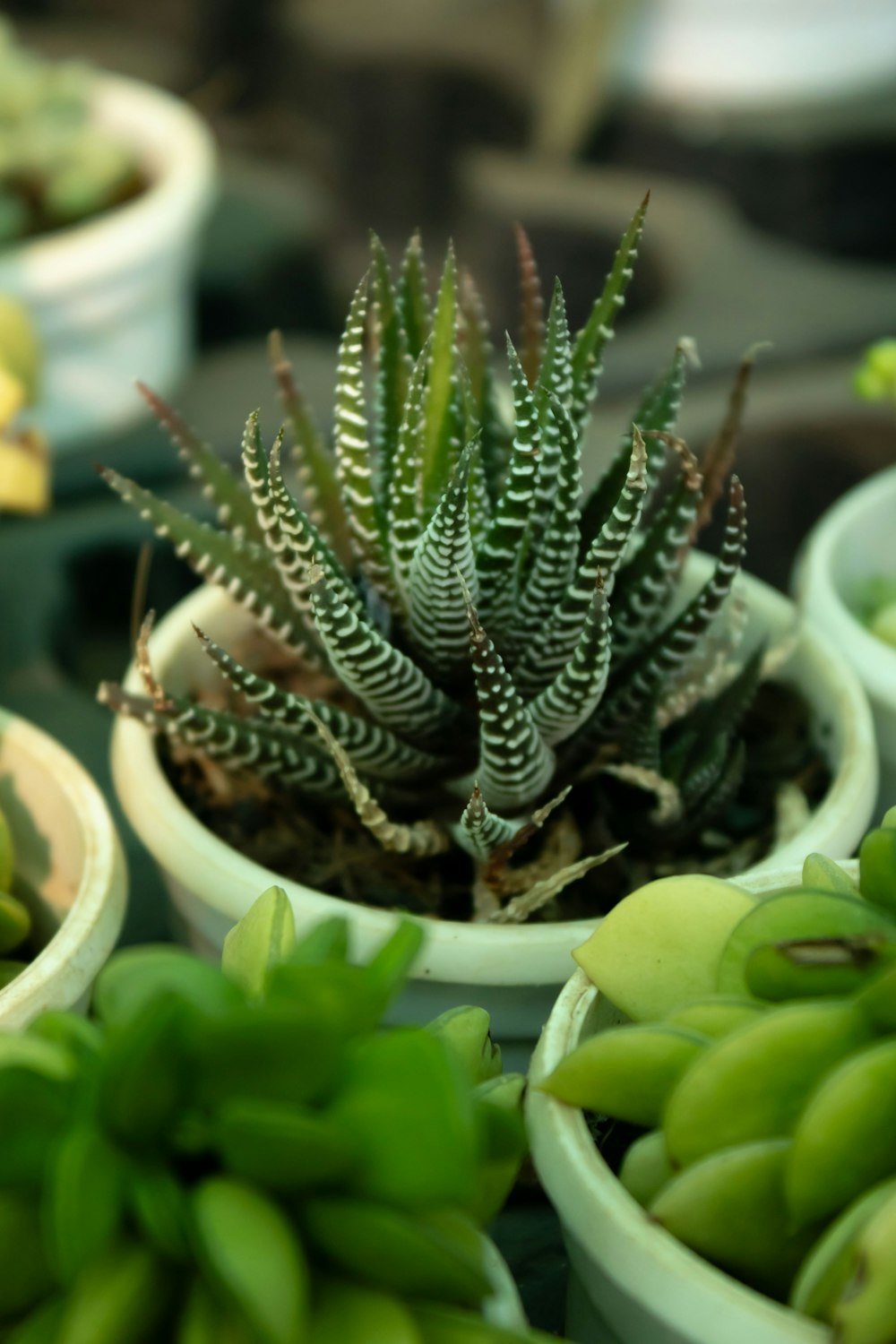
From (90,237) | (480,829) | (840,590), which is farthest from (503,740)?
(90,237)

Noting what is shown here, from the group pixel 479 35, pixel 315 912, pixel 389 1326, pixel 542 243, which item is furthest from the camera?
pixel 479 35

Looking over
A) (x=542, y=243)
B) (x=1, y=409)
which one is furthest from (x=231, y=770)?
(x=542, y=243)

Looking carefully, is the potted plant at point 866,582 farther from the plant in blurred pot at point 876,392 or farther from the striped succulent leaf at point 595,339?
the striped succulent leaf at point 595,339

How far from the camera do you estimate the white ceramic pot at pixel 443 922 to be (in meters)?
0.36

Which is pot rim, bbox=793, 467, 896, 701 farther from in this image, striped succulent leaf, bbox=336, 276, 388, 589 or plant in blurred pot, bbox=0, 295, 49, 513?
plant in blurred pot, bbox=0, 295, 49, 513

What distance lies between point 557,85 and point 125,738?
2.69 ft

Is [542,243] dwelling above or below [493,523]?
below

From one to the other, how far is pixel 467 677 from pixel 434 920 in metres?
0.08

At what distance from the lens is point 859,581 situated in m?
0.57

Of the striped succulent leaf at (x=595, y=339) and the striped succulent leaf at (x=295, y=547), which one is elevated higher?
the striped succulent leaf at (x=595, y=339)

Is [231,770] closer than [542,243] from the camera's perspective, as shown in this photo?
Yes

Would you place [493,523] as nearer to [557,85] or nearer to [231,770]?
[231,770]

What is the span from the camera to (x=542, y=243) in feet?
3.14

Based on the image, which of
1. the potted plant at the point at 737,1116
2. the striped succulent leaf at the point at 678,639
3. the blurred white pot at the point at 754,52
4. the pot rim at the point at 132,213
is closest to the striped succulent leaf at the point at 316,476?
the striped succulent leaf at the point at 678,639
